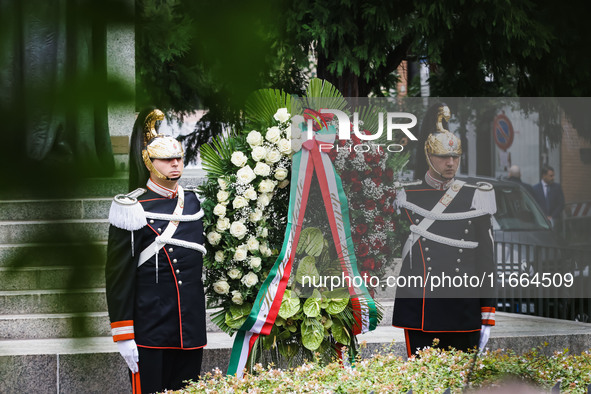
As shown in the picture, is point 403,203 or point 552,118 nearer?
point 403,203

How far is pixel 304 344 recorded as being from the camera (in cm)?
427

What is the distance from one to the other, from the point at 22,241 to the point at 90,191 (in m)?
0.14

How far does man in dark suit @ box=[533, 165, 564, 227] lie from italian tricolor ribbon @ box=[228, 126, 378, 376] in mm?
3473

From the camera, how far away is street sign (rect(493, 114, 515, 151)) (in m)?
7.74

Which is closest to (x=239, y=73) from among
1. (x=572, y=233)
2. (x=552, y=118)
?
(x=552, y=118)

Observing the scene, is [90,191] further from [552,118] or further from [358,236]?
[552,118]

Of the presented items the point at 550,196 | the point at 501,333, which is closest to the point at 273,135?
the point at 501,333

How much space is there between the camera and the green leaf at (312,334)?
14.0 ft

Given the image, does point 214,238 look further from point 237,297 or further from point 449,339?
point 449,339

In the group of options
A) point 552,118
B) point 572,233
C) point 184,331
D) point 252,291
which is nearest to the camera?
point 184,331

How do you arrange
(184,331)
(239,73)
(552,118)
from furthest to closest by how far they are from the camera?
(552,118)
(184,331)
(239,73)

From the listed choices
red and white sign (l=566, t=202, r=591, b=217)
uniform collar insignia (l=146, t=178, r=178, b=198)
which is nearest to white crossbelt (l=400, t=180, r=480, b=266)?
uniform collar insignia (l=146, t=178, r=178, b=198)

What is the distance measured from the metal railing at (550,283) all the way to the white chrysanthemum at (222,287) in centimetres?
266

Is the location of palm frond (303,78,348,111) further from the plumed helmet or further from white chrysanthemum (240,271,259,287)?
white chrysanthemum (240,271,259,287)
